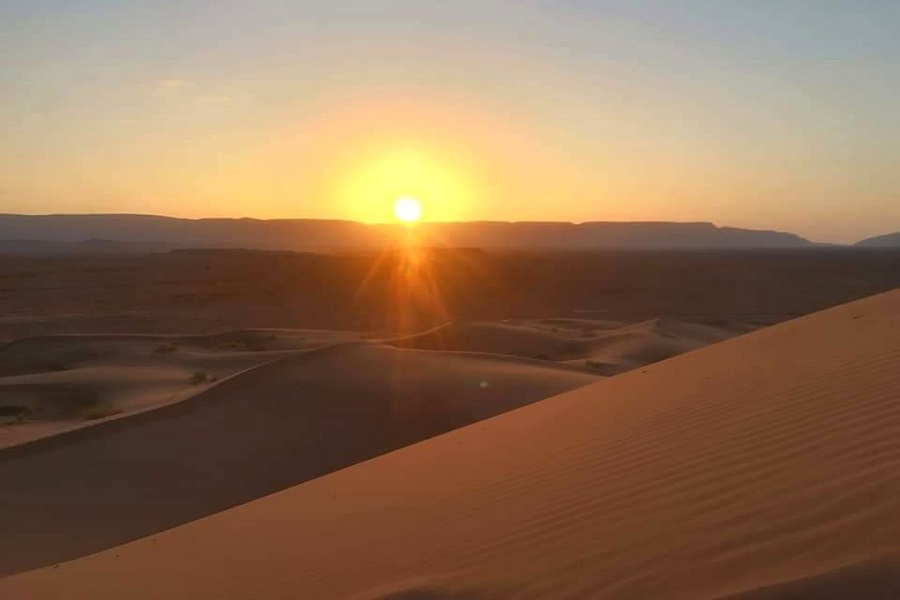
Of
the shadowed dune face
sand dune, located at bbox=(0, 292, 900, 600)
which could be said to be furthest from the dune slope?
the shadowed dune face

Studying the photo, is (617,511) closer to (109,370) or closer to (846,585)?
(846,585)

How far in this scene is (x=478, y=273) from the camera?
5459cm

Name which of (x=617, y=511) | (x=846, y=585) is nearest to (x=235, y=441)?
(x=617, y=511)

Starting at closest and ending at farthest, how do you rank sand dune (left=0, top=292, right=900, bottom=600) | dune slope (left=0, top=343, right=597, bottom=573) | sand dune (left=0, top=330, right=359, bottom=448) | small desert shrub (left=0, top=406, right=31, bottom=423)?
sand dune (left=0, top=292, right=900, bottom=600) → dune slope (left=0, top=343, right=597, bottom=573) → small desert shrub (left=0, top=406, right=31, bottom=423) → sand dune (left=0, top=330, right=359, bottom=448)

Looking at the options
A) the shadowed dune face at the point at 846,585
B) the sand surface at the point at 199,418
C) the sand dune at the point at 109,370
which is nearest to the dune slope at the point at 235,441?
the sand surface at the point at 199,418

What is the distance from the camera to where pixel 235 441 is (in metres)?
10.6

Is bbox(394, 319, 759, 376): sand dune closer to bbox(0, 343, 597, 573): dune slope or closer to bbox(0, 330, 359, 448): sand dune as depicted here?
bbox(0, 330, 359, 448): sand dune

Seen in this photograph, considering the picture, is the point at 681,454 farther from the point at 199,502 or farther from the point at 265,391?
the point at 265,391

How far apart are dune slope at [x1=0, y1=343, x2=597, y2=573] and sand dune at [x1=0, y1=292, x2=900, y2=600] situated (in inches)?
14.0

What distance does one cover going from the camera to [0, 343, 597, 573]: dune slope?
26.7ft

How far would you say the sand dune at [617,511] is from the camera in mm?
3256

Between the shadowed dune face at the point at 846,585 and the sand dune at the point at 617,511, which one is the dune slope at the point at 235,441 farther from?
the shadowed dune face at the point at 846,585

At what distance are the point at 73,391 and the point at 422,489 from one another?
1050 cm

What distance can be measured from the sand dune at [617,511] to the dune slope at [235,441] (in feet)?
1.17
